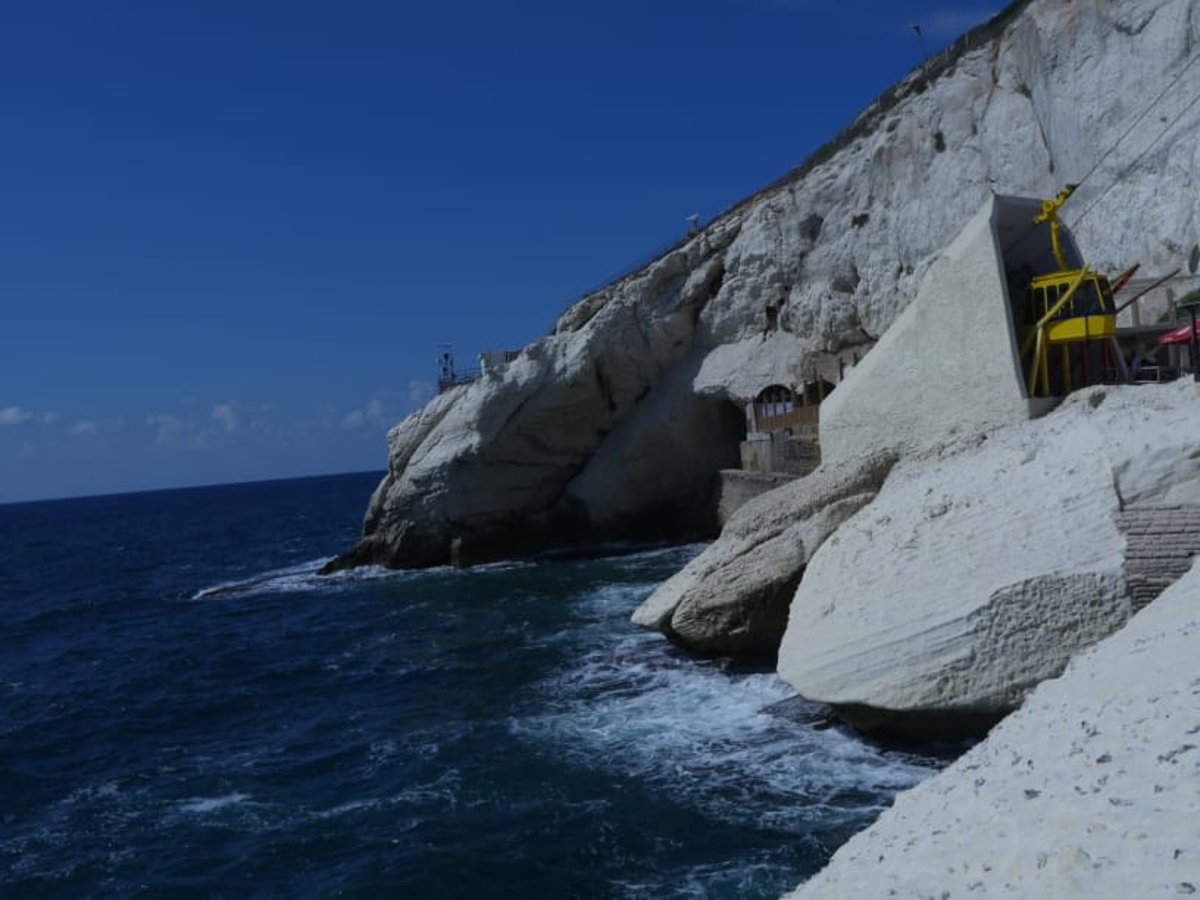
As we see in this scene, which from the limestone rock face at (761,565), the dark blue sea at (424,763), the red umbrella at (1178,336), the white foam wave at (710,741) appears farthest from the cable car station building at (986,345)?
the dark blue sea at (424,763)

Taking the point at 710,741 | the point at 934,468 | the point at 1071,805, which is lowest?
the point at 710,741

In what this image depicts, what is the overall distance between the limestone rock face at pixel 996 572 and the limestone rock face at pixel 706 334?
18458mm

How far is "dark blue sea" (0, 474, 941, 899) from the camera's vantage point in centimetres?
1129

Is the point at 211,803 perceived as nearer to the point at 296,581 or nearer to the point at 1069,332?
the point at 1069,332

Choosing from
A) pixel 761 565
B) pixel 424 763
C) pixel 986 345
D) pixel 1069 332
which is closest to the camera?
pixel 424 763

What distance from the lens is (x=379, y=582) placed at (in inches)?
1355

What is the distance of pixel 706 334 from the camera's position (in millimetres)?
36344

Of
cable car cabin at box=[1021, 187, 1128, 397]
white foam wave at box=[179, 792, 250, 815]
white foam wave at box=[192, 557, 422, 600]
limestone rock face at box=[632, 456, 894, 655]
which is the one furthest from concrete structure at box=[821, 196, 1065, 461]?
white foam wave at box=[192, 557, 422, 600]

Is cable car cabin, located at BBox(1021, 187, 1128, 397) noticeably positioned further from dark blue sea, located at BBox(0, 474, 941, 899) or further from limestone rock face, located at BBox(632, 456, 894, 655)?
dark blue sea, located at BBox(0, 474, 941, 899)

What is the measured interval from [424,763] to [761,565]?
19.9ft

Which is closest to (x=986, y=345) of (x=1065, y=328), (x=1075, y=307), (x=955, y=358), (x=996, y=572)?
(x=955, y=358)

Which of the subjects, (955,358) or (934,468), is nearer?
(934,468)

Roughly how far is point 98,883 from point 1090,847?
11116 mm

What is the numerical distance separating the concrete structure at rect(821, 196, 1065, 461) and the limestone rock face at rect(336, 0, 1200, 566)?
10.0 m
